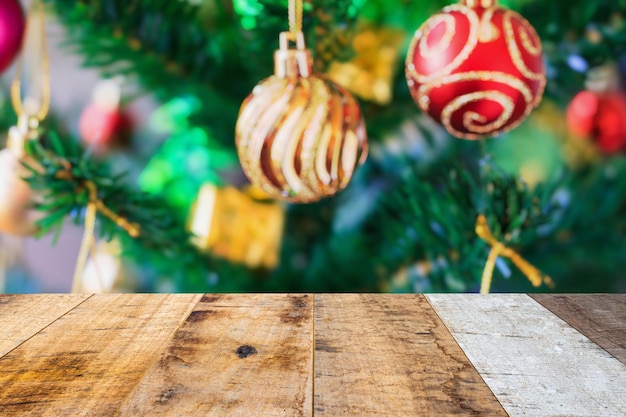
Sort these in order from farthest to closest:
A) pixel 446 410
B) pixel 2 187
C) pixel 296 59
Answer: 1. pixel 2 187
2. pixel 296 59
3. pixel 446 410

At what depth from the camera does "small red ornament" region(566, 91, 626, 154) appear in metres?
0.93

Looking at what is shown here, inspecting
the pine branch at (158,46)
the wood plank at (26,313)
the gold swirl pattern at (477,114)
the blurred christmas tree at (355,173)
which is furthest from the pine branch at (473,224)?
the wood plank at (26,313)

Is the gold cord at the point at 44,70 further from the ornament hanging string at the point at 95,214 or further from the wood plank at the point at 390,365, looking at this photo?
the wood plank at the point at 390,365

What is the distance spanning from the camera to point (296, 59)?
0.65 metres

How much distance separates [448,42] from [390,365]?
0.31m

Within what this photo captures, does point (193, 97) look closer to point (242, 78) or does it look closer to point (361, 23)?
point (242, 78)

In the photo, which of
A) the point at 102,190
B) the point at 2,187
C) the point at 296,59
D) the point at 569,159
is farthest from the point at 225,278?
the point at 569,159

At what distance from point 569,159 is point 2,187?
78cm

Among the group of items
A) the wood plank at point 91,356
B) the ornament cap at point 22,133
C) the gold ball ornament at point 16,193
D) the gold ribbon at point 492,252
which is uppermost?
the ornament cap at point 22,133

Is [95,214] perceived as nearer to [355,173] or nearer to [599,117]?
[355,173]

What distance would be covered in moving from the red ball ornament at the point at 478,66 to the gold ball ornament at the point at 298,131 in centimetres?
9

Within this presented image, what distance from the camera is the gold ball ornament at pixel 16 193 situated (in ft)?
2.68

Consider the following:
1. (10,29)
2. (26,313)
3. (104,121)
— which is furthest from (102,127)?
(26,313)

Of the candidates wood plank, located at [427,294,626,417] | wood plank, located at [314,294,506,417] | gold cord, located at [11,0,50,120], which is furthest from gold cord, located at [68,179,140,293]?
wood plank, located at [427,294,626,417]
